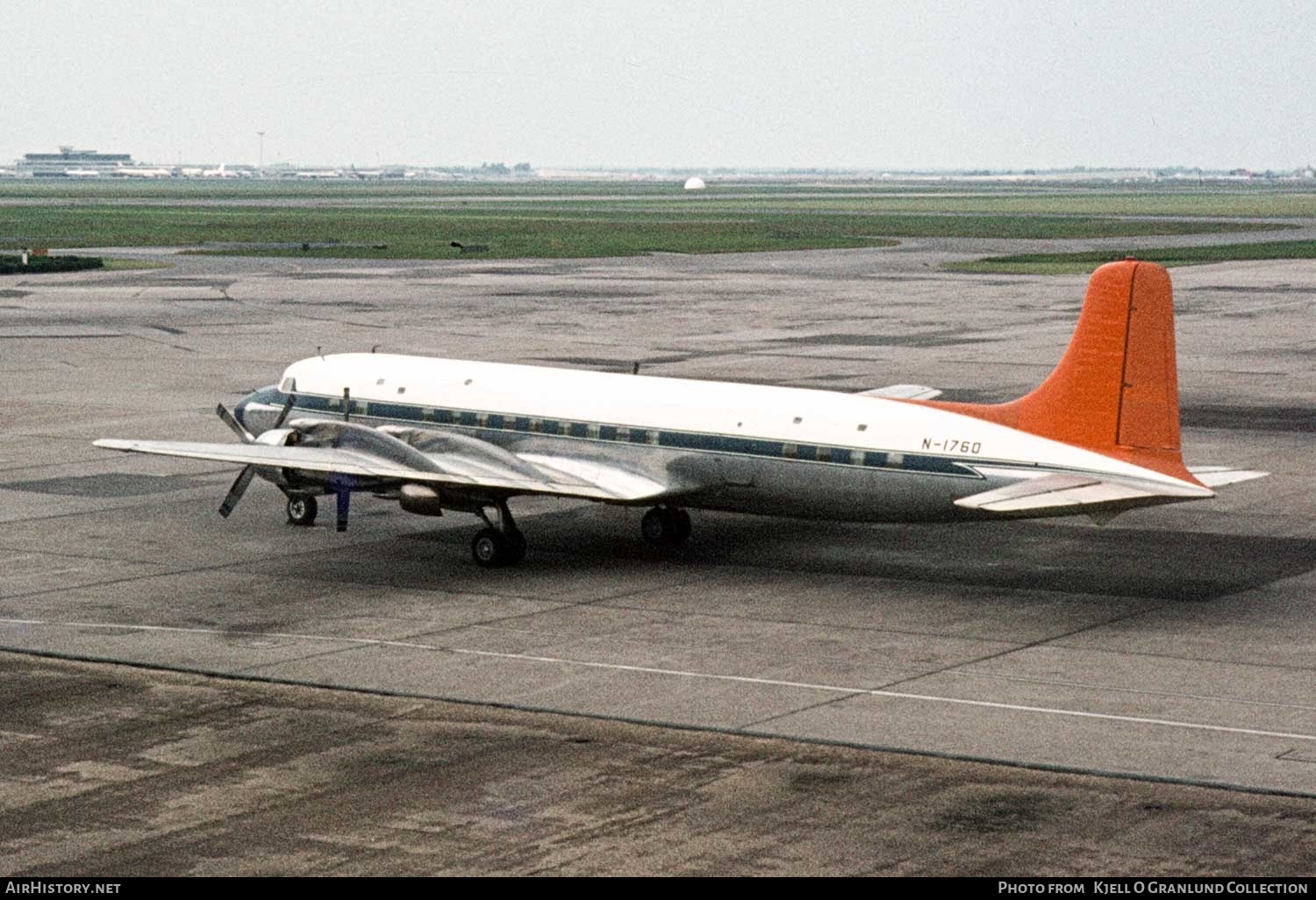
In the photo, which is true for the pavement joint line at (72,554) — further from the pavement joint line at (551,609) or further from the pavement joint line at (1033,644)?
the pavement joint line at (1033,644)

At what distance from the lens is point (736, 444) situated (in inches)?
1298

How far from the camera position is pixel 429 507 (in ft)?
108

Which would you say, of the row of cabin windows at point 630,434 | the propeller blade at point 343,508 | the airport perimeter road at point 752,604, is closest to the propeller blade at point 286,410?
the row of cabin windows at point 630,434

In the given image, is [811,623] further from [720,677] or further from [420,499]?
[420,499]

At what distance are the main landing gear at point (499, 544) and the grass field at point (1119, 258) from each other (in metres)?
82.0

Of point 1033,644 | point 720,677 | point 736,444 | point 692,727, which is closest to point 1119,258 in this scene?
point 736,444

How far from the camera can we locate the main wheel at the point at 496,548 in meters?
33.1

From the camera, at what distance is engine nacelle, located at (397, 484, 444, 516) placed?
32.8 m

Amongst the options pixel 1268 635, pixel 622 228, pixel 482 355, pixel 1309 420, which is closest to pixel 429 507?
pixel 1268 635

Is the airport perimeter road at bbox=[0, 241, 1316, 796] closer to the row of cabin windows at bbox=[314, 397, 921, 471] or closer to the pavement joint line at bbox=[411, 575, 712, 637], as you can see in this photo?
the pavement joint line at bbox=[411, 575, 712, 637]

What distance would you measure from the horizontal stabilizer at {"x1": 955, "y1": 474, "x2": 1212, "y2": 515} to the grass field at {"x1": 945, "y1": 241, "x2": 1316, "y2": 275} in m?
83.8

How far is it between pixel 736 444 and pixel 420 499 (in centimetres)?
569
